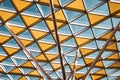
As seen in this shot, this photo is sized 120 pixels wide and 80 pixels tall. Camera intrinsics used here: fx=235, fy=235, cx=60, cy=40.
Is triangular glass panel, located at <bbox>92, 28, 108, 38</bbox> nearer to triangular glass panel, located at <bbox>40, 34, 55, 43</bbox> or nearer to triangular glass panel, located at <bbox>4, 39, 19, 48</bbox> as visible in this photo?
triangular glass panel, located at <bbox>40, 34, 55, 43</bbox>

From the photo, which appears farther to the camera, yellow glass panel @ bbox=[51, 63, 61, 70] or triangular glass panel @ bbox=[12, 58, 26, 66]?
yellow glass panel @ bbox=[51, 63, 61, 70]

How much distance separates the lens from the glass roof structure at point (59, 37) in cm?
2375

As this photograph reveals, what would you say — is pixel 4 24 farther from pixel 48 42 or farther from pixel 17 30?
pixel 48 42

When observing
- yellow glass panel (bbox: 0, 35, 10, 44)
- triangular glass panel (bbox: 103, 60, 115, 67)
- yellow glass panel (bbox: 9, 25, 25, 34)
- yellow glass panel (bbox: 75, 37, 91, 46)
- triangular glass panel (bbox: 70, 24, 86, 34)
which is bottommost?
triangular glass panel (bbox: 103, 60, 115, 67)

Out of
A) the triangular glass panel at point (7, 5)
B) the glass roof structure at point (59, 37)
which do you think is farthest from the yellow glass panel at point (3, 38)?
the triangular glass panel at point (7, 5)

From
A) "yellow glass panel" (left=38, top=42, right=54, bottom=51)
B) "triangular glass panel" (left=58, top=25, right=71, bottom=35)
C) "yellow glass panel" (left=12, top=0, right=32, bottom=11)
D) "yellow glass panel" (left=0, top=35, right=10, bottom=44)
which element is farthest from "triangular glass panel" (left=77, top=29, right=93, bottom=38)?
"yellow glass panel" (left=0, top=35, right=10, bottom=44)

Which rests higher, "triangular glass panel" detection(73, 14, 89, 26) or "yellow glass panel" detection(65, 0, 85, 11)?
"yellow glass panel" detection(65, 0, 85, 11)

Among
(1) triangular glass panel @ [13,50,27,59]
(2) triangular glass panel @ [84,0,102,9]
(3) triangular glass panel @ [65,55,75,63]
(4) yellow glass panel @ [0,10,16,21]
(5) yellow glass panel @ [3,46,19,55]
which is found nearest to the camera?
(2) triangular glass panel @ [84,0,102,9]

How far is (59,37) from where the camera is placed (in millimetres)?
27406

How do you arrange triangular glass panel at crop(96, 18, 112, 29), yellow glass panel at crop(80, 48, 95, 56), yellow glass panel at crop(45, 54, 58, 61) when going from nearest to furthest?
triangular glass panel at crop(96, 18, 112, 29) → yellow glass panel at crop(80, 48, 95, 56) → yellow glass panel at crop(45, 54, 58, 61)

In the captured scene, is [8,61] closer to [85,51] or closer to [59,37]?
[59,37]

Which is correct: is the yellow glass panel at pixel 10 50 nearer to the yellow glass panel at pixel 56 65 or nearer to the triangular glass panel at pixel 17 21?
the triangular glass panel at pixel 17 21

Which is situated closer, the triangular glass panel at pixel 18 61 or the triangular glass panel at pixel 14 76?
the triangular glass panel at pixel 18 61

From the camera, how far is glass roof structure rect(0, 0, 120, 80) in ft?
77.9
